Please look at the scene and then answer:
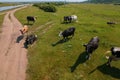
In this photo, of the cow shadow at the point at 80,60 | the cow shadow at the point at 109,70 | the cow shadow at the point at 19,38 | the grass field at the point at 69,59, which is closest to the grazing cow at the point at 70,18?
the grass field at the point at 69,59

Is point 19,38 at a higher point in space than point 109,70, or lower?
lower

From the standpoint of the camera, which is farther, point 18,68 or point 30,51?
point 30,51

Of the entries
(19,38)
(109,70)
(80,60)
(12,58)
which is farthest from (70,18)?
(109,70)

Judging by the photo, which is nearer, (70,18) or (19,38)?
(19,38)

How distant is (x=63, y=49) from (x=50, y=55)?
2403 millimetres

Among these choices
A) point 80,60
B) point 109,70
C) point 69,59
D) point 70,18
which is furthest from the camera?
point 70,18

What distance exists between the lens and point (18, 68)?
24.3 meters

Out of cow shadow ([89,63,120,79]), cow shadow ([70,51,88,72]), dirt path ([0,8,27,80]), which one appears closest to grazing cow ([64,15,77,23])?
dirt path ([0,8,27,80])

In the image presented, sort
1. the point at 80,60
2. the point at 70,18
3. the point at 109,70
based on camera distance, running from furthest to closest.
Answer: the point at 70,18 < the point at 80,60 < the point at 109,70

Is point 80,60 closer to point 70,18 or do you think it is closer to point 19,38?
point 19,38

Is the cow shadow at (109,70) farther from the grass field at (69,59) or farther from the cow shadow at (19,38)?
the cow shadow at (19,38)

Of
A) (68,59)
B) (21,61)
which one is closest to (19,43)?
(21,61)

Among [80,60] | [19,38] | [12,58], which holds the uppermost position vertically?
[80,60]

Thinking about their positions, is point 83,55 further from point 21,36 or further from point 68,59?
point 21,36
